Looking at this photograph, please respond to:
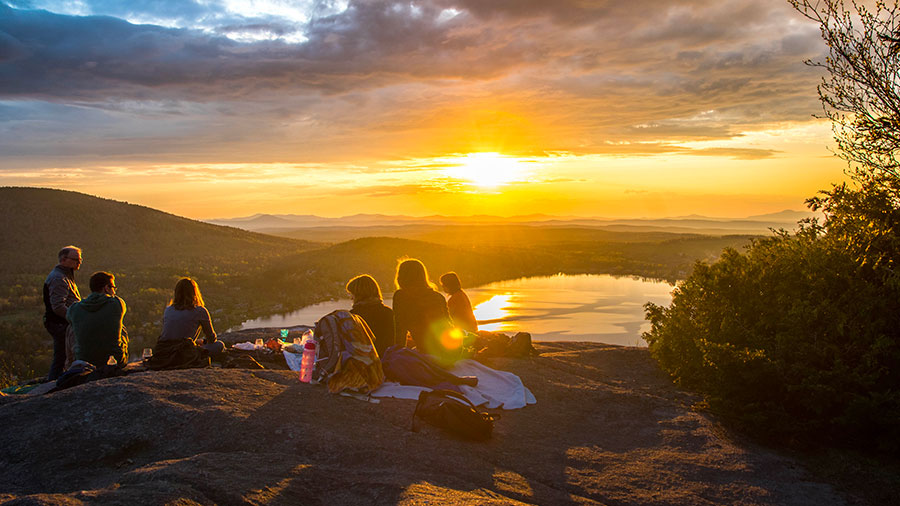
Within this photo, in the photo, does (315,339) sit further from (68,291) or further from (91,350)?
→ (68,291)

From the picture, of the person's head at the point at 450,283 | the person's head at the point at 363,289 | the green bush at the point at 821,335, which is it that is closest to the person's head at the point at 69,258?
the person's head at the point at 363,289

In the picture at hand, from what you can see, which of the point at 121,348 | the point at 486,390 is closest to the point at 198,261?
the point at 121,348

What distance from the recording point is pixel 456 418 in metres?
6.66

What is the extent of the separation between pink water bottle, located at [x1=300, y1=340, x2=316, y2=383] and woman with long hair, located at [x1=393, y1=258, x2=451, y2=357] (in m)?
1.24

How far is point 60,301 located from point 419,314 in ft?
19.1

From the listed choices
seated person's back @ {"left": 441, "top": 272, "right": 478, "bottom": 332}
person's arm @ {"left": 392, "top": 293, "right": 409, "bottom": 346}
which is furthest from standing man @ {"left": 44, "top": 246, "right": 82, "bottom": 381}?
seated person's back @ {"left": 441, "top": 272, "right": 478, "bottom": 332}

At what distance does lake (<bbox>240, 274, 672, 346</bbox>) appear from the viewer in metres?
23.9

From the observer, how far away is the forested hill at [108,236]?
4056 cm

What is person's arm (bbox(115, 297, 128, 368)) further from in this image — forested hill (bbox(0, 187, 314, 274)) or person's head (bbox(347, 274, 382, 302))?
forested hill (bbox(0, 187, 314, 274))

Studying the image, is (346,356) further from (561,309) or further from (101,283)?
(561,309)

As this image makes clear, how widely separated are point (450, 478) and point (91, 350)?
5969mm

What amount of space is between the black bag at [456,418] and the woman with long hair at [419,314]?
1696 mm

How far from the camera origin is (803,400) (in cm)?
741

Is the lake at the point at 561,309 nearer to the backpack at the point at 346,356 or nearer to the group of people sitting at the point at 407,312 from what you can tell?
the group of people sitting at the point at 407,312
